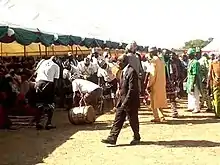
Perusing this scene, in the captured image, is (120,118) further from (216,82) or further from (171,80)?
(171,80)

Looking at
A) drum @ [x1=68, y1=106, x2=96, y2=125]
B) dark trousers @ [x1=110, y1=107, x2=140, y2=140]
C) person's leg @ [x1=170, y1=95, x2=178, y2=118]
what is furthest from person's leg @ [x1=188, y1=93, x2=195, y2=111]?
dark trousers @ [x1=110, y1=107, x2=140, y2=140]

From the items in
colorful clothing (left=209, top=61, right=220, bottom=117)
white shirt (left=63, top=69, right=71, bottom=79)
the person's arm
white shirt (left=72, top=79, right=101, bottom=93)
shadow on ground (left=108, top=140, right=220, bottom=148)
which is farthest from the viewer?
white shirt (left=63, top=69, right=71, bottom=79)

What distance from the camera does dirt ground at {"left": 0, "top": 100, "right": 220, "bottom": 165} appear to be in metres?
7.69

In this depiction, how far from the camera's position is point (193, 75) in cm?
1306

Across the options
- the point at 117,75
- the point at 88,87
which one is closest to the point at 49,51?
the point at 117,75

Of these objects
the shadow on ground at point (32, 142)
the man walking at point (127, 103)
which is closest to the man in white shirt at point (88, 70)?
the shadow on ground at point (32, 142)

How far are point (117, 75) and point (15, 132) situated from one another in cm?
414

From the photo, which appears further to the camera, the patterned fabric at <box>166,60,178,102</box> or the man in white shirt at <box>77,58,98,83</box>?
the man in white shirt at <box>77,58,98,83</box>

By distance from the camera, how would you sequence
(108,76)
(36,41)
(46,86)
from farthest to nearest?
(108,76), (36,41), (46,86)

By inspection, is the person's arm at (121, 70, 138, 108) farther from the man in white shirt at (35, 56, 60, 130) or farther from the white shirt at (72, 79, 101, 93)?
the white shirt at (72, 79, 101, 93)

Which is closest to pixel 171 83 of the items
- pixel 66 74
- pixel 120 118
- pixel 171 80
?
pixel 171 80

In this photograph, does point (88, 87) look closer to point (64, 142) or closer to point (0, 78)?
point (0, 78)

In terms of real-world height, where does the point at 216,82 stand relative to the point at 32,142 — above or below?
above

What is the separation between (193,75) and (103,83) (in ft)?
9.96
